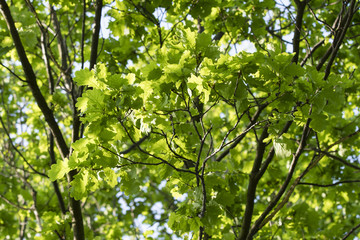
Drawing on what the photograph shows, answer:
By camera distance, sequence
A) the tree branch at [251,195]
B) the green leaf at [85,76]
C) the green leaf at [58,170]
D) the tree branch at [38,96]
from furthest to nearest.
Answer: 1. the tree branch at [38,96]
2. the tree branch at [251,195]
3. the green leaf at [58,170]
4. the green leaf at [85,76]

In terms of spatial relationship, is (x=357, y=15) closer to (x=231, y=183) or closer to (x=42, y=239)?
(x=231, y=183)

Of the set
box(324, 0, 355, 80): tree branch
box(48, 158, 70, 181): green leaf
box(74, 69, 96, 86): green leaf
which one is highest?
box(324, 0, 355, 80): tree branch

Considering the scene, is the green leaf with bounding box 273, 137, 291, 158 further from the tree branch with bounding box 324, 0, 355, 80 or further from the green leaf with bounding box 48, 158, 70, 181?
the green leaf with bounding box 48, 158, 70, 181

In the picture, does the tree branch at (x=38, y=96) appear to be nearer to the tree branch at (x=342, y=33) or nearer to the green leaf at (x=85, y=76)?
the green leaf at (x=85, y=76)

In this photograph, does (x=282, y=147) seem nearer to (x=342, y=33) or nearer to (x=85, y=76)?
(x=85, y=76)

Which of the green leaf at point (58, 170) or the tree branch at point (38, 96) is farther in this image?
the tree branch at point (38, 96)

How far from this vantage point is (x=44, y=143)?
4.93 meters

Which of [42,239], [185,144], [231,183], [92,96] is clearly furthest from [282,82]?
[42,239]

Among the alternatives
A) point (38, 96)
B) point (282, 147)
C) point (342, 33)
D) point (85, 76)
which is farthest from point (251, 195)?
point (38, 96)

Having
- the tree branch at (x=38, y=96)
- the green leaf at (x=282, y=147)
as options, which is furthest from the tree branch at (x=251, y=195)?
the tree branch at (x=38, y=96)

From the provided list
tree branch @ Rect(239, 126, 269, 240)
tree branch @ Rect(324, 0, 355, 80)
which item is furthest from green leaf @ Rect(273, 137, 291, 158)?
tree branch @ Rect(324, 0, 355, 80)

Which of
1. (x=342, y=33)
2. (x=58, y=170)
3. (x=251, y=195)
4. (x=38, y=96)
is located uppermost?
(x=342, y=33)

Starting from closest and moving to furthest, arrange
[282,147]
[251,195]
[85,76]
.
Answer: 1. [85,76]
2. [282,147]
3. [251,195]

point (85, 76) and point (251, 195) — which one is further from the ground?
point (85, 76)
